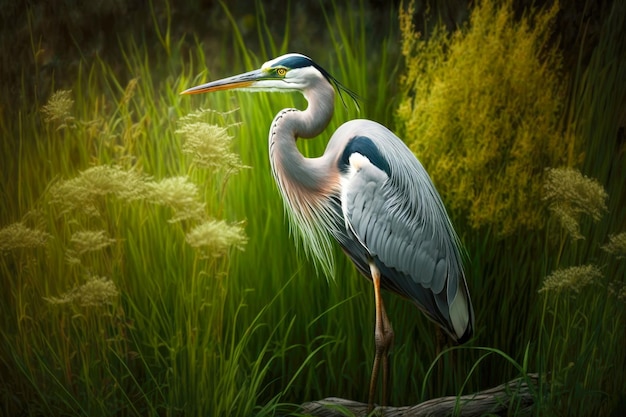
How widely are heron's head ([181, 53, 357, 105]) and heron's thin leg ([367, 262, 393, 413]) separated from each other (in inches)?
22.8

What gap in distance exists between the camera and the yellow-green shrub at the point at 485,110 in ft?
7.83

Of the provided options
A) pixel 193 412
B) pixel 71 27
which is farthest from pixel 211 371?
pixel 71 27

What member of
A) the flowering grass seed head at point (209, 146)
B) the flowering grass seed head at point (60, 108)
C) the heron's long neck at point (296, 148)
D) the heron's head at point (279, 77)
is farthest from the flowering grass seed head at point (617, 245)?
the flowering grass seed head at point (60, 108)

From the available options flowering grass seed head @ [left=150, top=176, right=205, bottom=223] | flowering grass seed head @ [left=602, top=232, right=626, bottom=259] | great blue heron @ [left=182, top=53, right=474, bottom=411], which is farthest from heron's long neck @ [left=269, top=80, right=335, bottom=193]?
flowering grass seed head @ [left=602, top=232, right=626, bottom=259]

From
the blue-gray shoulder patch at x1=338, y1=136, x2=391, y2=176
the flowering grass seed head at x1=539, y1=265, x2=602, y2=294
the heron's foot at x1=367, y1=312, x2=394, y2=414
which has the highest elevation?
the blue-gray shoulder patch at x1=338, y1=136, x2=391, y2=176

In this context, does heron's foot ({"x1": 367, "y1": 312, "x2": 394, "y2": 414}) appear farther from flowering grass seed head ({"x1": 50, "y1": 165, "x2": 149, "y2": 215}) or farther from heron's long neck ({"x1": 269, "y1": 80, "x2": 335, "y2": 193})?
flowering grass seed head ({"x1": 50, "y1": 165, "x2": 149, "y2": 215})

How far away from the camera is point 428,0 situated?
2404mm

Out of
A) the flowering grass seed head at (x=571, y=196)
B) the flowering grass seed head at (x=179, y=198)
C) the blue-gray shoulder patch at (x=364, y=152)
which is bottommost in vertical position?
the flowering grass seed head at (x=571, y=196)

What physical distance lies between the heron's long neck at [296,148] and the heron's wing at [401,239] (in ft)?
0.30

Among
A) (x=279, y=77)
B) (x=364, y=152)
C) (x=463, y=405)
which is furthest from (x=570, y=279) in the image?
(x=279, y=77)

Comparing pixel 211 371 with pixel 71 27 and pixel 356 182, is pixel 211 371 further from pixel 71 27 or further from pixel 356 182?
pixel 71 27

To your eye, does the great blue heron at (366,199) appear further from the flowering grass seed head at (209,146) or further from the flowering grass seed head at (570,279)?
the flowering grass seed head at (570,279)

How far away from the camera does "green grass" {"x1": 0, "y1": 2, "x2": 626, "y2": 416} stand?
2320 millimetres

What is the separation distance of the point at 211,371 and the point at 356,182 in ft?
2.33
